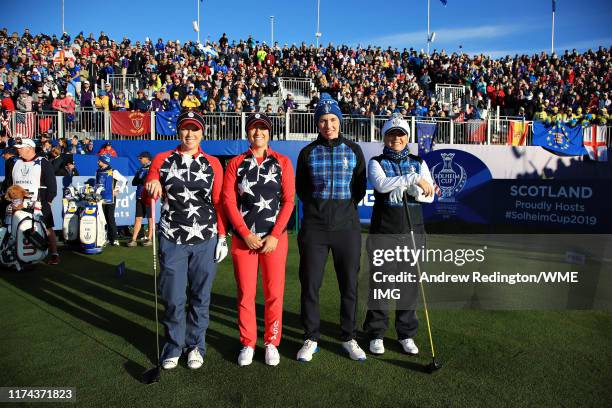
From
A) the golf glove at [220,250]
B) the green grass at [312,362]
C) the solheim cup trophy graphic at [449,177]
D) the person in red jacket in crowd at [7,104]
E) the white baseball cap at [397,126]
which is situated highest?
the person in red jacket in crowd at [7,104]

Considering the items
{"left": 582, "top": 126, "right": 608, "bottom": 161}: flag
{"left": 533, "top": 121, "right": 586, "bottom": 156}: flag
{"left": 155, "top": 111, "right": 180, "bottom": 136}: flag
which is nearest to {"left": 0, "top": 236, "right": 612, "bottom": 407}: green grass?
{"left": 155, "top": 111, "right": 180, "bottom": 136}: flag

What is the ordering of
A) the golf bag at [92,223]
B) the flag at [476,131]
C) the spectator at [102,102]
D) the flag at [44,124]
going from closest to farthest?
the golf bag at [92,223] → the flag at [44,124] → the spectator at [102,102] → the flag at [476,131]

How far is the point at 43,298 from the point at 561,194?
10.4 metres

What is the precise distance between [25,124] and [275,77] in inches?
413

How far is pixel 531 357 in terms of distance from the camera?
4.04m

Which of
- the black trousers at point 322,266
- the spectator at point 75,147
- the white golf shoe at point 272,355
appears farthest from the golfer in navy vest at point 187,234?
the spectator at point 75,147

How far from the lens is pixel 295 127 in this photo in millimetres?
17750

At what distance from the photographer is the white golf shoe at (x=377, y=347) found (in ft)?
13.4

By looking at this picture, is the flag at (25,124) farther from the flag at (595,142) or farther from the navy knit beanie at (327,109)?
the flag at (595,142)

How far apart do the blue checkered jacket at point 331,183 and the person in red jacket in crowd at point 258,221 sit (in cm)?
18

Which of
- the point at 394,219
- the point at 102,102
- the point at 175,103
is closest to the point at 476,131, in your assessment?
the point at 175,103

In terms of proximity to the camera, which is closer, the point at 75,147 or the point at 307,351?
the point at 307,351

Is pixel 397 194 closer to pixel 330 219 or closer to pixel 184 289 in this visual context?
pixel 330 219

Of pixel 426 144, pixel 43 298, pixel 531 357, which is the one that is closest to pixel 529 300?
pixel 531 357
